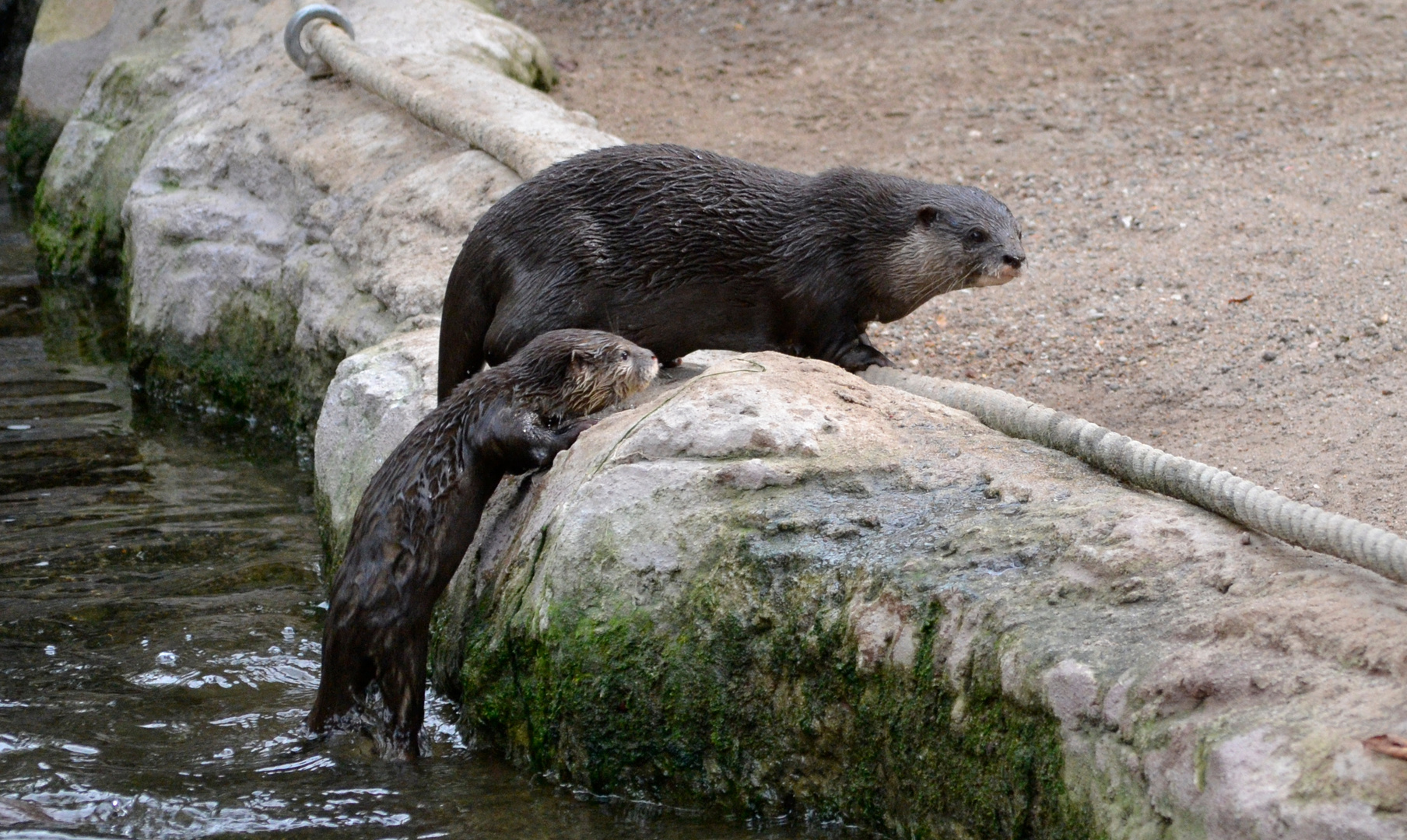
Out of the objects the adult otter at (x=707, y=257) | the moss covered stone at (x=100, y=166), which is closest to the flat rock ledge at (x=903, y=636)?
the adult otter at (x=707, y=257)

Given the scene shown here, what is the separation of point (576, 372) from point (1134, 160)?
14.3 feet

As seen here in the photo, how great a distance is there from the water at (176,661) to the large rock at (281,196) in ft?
1.26

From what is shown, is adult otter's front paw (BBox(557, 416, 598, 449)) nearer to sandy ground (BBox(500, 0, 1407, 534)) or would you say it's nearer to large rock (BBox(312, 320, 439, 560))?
large rock (BBox(312, 320, 439, 560))

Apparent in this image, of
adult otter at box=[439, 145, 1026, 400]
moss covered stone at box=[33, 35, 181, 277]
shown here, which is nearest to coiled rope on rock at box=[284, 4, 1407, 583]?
adult otter at box=[439, 145, 1026, 400]

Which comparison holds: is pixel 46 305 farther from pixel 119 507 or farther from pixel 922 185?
pixel 922 185

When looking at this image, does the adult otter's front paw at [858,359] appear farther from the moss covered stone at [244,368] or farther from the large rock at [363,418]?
the moss covered stone at [244,368]

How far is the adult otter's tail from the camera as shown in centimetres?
418

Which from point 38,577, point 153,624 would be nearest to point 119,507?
point 38,577

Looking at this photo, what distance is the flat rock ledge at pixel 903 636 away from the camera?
2.13 metres

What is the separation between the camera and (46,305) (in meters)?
8.01

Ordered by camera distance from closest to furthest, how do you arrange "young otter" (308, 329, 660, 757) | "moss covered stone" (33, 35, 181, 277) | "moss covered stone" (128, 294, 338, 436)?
"young otter" (308, 329, 660, 757) → "moss covered stone" (128, 294, 338, 436) → "moss covered stone" (33, 35, 181, 277)

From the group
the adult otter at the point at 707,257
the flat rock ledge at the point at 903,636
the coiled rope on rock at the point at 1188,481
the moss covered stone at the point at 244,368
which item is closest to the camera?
the flat rock ledge at the point at 903,636

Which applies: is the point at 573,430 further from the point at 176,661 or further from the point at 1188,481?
the point at 1188,481

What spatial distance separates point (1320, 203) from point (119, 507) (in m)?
4.98
